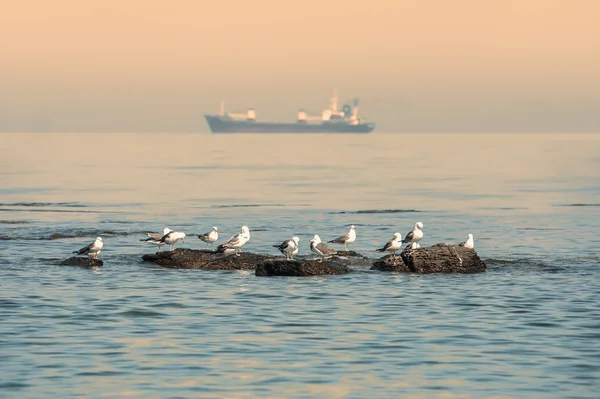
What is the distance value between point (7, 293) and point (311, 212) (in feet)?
98.6

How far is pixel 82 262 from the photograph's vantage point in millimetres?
30391

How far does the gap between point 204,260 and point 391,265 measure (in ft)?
17.1

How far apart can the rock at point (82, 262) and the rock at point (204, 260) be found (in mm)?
1632

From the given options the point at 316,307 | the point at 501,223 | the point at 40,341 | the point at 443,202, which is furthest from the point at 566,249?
the point at 443,202

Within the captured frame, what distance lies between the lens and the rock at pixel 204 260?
30000 millimetres

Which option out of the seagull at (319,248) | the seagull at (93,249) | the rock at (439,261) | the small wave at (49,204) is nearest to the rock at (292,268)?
the seagull at (319,248)

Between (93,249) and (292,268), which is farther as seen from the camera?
(93,249)

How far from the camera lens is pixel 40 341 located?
1950 centimetres

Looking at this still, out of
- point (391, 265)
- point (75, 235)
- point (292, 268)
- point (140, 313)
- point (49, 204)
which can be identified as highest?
point (391, 265)

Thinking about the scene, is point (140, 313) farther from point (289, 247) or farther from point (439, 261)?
point (439, 261)

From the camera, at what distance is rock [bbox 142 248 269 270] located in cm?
3000

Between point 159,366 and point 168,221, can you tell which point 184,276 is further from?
point 168,221

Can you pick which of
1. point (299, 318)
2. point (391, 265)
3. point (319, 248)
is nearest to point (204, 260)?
point (319, 248)

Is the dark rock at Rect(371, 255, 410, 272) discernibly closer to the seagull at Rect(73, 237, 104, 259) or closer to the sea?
the sea
